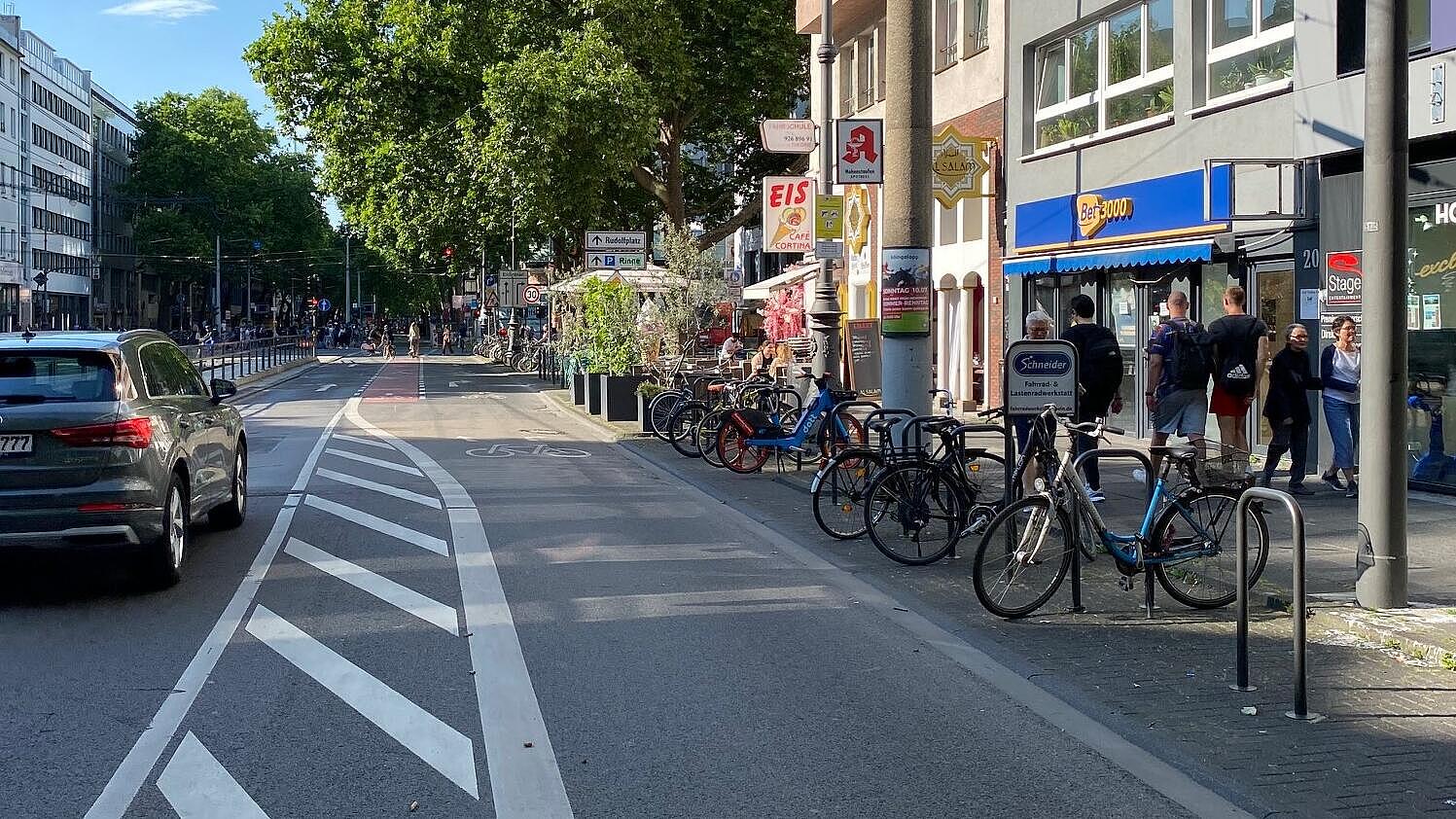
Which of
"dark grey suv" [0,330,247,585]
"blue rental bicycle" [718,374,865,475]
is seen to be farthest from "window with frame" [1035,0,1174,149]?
"dark grey suv" [0,330,247,585]

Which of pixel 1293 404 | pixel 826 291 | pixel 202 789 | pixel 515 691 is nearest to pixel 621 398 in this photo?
pixel 826 291

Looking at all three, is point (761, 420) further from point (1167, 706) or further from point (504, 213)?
point (504, 213)

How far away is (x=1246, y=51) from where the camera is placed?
1741 cm

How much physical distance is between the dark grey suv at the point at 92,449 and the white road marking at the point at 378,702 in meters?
1.20

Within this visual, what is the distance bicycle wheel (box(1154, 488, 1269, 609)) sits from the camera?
27.3 feet

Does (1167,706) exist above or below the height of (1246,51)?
below

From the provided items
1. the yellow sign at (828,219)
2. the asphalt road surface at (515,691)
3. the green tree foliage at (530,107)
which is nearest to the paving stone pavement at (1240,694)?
the asphalt road surface at (515,691)

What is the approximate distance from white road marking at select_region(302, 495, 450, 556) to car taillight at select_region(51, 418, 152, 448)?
245cm

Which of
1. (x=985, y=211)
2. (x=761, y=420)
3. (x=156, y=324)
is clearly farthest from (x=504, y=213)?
(x=156, y=324)

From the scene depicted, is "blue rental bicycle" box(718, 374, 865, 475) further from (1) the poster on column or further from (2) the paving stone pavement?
(2) the paving stone pavement

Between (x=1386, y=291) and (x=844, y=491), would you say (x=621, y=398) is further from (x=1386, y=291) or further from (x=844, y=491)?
(x=1386, y=291)

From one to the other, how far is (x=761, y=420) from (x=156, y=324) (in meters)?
107

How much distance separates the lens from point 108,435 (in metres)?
8.80

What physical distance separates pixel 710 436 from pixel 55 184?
8928 centimetres
